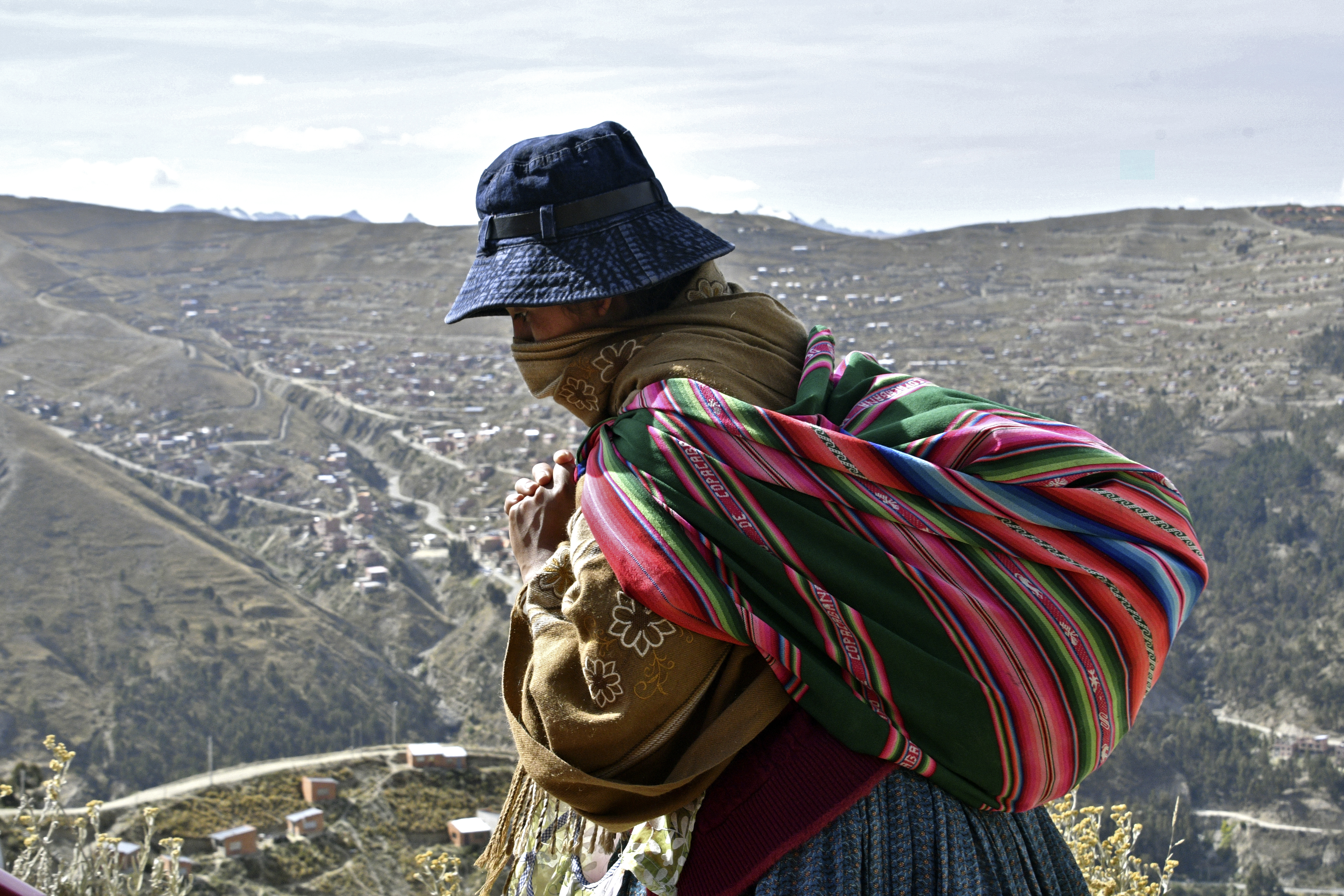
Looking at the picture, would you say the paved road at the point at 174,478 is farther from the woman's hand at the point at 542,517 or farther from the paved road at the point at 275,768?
→ the woman's hand at the point at 542,517

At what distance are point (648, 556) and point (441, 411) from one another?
216 feet

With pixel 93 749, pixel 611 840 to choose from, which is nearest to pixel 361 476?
pixel 93 749

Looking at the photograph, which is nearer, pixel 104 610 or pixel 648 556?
pixel 648 556

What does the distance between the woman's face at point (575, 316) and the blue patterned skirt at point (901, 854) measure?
611 mm

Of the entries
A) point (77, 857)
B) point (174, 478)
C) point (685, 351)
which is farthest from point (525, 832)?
point (174, 478)

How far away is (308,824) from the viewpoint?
9719 mm

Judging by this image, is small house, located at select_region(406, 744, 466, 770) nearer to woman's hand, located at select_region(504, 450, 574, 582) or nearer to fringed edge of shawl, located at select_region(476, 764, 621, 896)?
fringed edge of shawl, located at select_region(476, 764, 621, 896)

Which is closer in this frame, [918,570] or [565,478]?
[918,570]

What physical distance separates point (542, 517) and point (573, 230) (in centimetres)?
37

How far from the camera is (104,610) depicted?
127 ft

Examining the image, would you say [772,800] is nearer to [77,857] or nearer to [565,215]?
[565,215]

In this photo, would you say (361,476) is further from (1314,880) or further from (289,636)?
(1314,880)

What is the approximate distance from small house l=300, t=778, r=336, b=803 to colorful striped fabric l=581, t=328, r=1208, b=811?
9.87m

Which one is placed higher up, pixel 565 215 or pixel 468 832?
pixel 565 215
